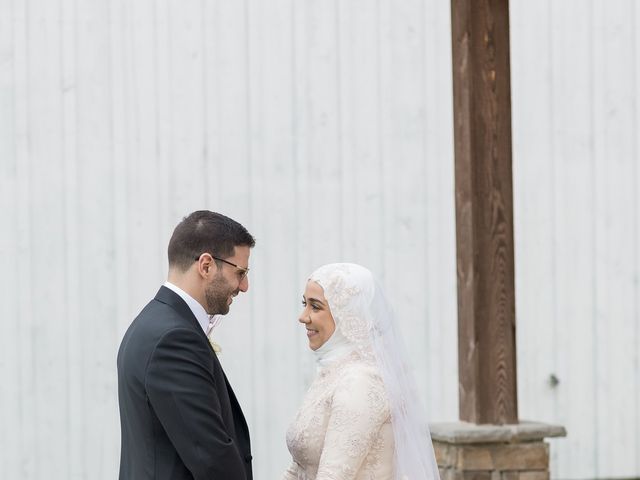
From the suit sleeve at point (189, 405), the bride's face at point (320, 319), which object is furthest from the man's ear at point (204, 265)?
the bride's face at point (320, 319)

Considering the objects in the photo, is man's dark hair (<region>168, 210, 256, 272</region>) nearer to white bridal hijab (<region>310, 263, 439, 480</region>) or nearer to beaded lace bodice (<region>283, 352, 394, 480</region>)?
white bridal hijab (<region>310, 263, 439, 480</region>)

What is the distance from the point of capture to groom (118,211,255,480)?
132 inches

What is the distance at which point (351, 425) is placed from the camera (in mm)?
3822

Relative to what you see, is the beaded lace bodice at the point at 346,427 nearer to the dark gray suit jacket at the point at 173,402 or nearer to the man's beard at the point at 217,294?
the dark gray suit jacket at the point at 173,402

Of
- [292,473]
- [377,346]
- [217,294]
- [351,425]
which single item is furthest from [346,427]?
[217,294]

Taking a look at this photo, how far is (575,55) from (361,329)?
4189mm

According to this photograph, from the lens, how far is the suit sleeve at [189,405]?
11.0 ft

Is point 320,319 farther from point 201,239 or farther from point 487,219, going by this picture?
point 487,219

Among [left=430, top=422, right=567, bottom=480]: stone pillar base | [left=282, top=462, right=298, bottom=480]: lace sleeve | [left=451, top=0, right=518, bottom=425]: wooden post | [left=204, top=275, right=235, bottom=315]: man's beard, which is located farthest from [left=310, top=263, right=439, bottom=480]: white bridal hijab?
[left=451, top=0, right=518, bottom=425]: wooden post

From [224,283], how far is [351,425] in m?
0.62

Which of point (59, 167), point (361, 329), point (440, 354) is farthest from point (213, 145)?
point (361, 329)

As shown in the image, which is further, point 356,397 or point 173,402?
point 356,397

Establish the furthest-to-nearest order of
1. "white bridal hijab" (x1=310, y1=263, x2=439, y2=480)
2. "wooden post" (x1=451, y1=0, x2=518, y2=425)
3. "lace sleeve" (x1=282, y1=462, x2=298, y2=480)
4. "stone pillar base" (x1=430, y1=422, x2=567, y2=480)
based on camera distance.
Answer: "wooden post" (x1=451, y1=0, x2=518, y2=425) < "stone pillar base" (x1=430, y1=422, x2=567, y2=480) < "lace sleeve" (x1=282, y1=462, x2=298, y2=480) < "white bridal hijab" (x1=310, y1=263, x2=439, y2=480)

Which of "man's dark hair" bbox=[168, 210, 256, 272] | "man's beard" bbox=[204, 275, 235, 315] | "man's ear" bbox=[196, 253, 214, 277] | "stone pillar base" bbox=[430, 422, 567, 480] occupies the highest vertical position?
"man's dark hair" bbox=[168, 210, 256, 272]
